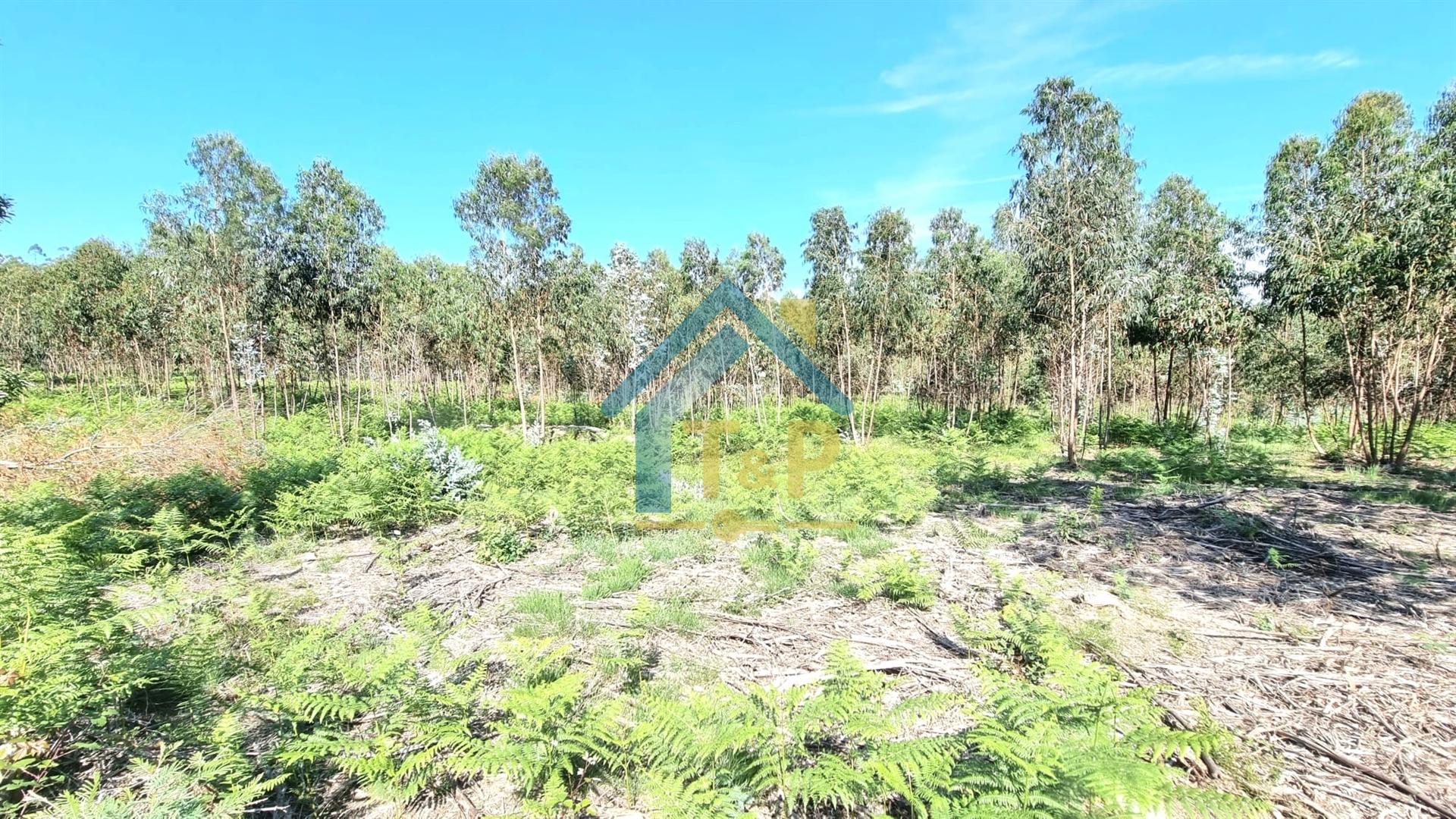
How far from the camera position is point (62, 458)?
742 cm

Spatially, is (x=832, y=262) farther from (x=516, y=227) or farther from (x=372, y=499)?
(x=372, y=499)

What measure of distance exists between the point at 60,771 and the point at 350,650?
1472 millimetres

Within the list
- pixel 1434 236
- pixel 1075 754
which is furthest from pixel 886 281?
pixel 1075 754

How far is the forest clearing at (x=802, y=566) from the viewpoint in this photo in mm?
2662

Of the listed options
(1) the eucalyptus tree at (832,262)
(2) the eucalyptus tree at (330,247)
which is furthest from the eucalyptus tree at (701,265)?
(2) the eucalyptus tree at (330,247)

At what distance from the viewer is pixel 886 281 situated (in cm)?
2019

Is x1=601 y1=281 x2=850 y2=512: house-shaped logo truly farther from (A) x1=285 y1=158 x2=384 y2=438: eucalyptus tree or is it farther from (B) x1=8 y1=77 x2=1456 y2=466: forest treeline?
(A) x1=285 y1=158 x2=384 y2=438: eucalyptus tree

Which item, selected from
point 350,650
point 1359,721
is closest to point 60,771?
point 350,650

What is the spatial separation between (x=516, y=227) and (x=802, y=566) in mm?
15989

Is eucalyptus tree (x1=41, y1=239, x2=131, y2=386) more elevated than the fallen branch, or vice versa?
eucalyptus tree (x1=41, y1=239, x2=131, y2=386)

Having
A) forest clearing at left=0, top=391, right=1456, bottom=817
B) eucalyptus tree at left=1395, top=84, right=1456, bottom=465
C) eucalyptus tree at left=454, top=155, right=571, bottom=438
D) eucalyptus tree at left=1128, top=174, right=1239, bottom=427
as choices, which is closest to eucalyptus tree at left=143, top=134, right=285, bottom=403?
eucalyptus tree at left=454, top=155, right=571, bottom=438

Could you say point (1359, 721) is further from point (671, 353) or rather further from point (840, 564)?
point (671, 353)

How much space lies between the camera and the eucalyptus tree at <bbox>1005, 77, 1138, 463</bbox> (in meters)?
12.6

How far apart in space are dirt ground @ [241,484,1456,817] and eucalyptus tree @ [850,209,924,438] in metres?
13.1
